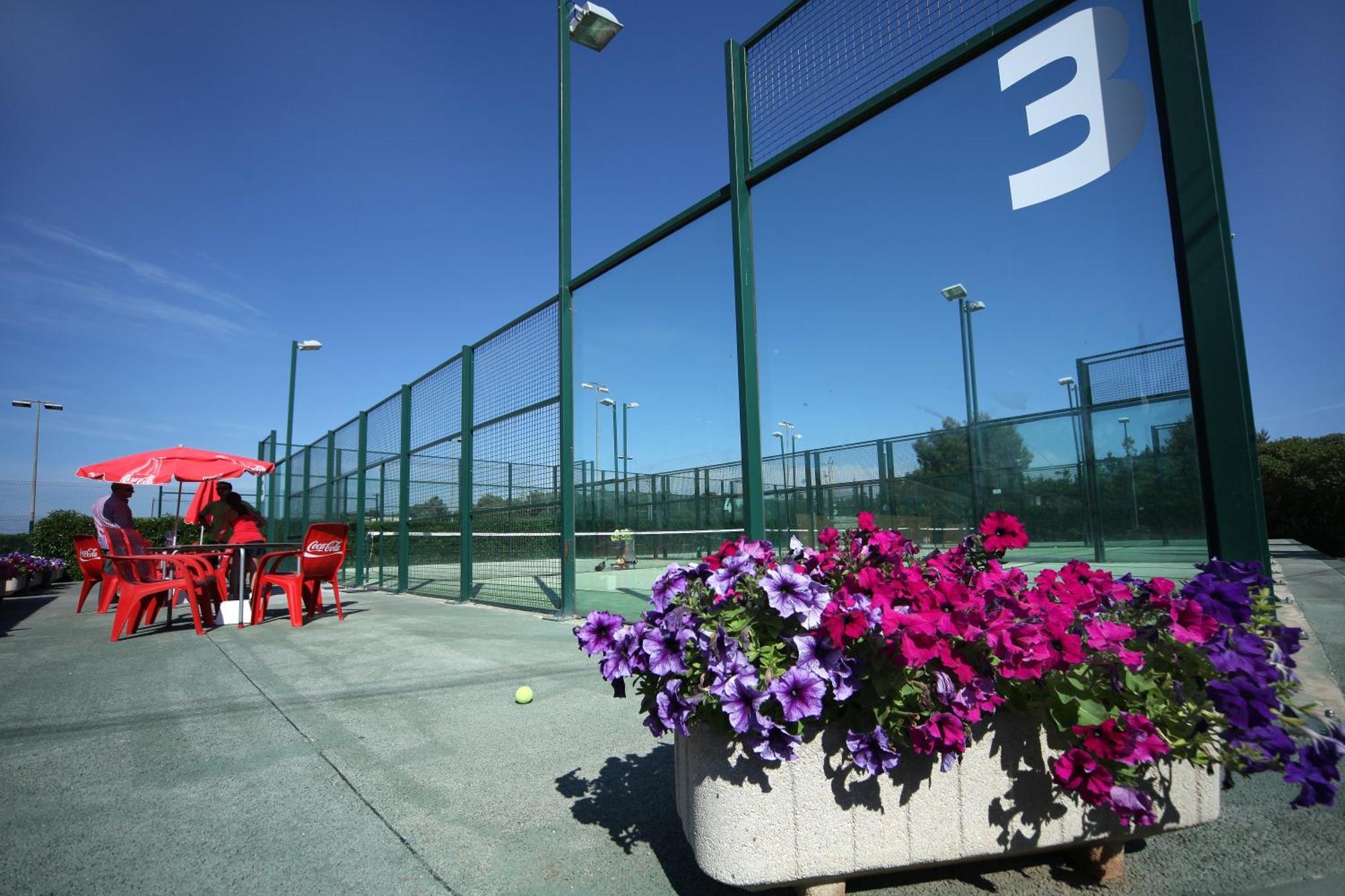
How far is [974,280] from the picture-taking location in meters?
3.97

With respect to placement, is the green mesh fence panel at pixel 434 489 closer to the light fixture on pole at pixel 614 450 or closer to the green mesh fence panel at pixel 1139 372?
the light fixture on pole at pixel 614 450

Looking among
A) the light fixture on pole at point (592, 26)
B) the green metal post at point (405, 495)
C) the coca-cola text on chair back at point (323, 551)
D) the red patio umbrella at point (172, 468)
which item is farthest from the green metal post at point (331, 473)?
the light fixture on pole at point (592, 26)

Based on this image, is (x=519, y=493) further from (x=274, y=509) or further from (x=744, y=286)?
(x=274, y=509)

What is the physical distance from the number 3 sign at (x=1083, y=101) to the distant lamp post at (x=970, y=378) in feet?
1.79

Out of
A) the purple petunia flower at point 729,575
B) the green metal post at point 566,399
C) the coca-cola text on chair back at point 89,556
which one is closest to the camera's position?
the purple petunia flower at point 729,575

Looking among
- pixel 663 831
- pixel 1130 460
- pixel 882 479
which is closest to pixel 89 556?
pixel 882 479

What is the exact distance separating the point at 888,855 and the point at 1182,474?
234cm

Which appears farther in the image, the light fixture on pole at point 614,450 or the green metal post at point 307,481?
the green metal post at point 307,481

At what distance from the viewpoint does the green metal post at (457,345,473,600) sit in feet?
30.7

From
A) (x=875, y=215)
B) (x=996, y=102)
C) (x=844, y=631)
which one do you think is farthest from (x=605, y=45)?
(x=844, y=631)

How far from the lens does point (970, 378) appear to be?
4.03 m

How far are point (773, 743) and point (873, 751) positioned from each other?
0.24 m

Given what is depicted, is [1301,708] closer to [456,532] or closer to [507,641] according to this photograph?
[507,641]

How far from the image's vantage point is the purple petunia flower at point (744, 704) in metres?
1.58
